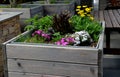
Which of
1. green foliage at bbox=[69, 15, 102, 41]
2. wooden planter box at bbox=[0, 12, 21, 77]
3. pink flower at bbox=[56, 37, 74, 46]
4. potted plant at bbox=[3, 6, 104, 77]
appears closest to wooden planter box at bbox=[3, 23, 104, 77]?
potted plant at bbox=[3, 6, 104, 77]

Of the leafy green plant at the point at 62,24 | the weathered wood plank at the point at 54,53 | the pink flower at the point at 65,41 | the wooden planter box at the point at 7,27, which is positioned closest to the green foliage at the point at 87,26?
the leafy green plant at the point at 62,24

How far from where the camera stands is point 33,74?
95.4 inches

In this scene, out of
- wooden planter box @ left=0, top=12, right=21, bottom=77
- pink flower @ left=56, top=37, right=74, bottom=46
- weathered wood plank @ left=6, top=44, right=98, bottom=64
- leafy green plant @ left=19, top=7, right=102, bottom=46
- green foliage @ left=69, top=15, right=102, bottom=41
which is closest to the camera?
weathered wood plank @ left=6, top=44, right=98, bottom=64

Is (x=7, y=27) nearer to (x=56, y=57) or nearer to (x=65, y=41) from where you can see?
(x=65, y=41)

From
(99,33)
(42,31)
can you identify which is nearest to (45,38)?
(42,31)

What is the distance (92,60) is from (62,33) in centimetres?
80

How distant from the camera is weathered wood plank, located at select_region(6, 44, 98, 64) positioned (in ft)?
7.32

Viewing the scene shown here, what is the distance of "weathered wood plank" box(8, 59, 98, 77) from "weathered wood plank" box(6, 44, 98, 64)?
5 cm

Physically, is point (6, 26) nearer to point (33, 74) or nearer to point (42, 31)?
point (42, 31)

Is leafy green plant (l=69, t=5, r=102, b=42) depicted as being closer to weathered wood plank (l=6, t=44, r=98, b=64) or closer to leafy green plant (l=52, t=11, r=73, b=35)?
leafy green plant (l=52, t=11, r=73, b=35)

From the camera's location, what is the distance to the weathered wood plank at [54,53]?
7.32 ft

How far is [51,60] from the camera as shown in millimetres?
2344

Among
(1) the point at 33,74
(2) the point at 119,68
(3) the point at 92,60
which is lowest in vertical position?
(2) the point at 119,68

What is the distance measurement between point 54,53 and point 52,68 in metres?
0.14
